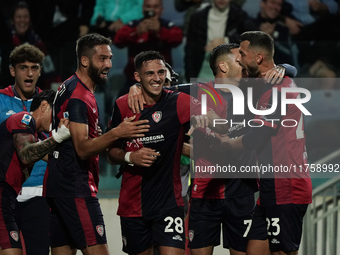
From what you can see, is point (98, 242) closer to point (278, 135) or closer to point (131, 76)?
point (278, 135)

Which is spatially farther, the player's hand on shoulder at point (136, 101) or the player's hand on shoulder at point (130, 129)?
the player's hand on shoulder at point (136, 101)

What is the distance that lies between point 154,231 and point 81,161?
772 millimetres

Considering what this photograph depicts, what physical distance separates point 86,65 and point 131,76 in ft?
11.9

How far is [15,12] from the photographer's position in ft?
26.2

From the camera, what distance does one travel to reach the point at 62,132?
3895 mm

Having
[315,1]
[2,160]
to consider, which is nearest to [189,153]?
[2,160]

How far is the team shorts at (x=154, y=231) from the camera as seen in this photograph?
12.9 ft

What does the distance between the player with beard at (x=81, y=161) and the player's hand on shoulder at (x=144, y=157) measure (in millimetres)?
125

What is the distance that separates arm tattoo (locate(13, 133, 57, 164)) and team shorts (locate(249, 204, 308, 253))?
5.70ft

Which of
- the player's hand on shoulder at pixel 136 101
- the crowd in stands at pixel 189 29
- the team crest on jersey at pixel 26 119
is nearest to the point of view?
the player's hand on shoulder at pixel 136 101

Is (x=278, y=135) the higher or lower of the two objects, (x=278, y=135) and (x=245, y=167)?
the higher

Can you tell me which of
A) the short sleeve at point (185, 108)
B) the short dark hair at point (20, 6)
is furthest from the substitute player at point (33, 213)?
the short dark hair at point (20, 6)

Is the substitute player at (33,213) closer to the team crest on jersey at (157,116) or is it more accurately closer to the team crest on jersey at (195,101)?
the team crest on jersey at (157,116)

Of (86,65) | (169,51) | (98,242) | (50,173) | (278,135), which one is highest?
(169,51)
